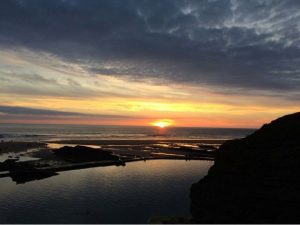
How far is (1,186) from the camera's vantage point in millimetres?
56125

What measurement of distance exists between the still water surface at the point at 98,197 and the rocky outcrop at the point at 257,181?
10251 millimetres

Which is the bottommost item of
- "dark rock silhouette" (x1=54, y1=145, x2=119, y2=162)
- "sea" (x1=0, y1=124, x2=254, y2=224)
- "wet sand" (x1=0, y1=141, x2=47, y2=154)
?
"sea" (x1=0, y1=124, x2=254, y2=224)

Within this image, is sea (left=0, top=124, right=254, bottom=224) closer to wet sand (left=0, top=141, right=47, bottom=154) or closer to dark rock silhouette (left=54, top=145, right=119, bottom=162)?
dark rock silhouette (left=54, top=145, right=119, bottom=162)

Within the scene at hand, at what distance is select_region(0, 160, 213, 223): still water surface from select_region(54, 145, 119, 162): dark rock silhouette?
69.6ft

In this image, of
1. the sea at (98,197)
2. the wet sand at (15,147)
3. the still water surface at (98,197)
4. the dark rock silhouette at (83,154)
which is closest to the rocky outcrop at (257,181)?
the sea at (98,197)

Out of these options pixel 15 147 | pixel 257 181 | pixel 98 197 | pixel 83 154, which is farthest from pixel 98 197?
pixel 15 147

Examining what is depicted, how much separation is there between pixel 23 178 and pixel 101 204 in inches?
1010

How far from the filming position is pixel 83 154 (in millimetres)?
99250

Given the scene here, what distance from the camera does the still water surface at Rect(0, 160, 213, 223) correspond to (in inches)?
1528

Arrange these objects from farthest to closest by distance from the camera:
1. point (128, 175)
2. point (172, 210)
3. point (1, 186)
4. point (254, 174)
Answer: point (128, 175) < point (1, 186) < point (172, 210) < point (254, 174)

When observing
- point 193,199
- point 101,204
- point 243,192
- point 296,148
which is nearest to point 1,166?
point 101,204

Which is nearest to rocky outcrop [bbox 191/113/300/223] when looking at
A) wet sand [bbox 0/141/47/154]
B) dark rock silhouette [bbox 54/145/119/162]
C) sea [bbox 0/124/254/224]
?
sea [bbox 0/124/254/224]

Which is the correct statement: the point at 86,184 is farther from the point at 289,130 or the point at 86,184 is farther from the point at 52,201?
the point at 289,130

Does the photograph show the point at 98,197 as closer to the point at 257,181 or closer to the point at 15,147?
the point at 257,181
